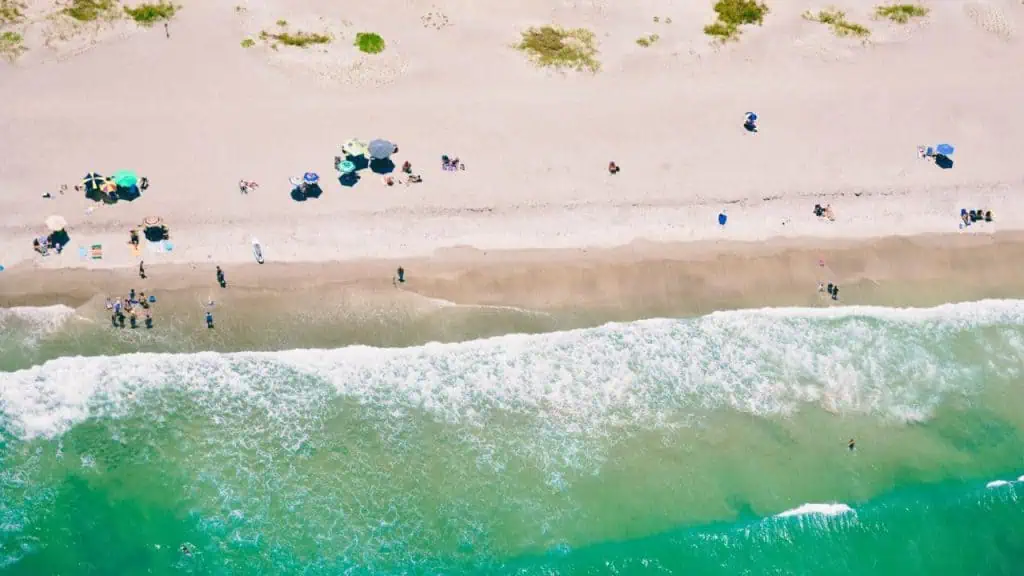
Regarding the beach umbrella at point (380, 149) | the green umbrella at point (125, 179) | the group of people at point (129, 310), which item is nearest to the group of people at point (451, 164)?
the beach umbrella at point (380, 149)

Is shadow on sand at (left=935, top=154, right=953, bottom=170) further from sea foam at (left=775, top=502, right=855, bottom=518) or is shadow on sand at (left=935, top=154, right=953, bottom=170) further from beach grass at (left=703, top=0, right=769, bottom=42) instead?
sea foam at (left=775, top=502, right=855, bottom=518)

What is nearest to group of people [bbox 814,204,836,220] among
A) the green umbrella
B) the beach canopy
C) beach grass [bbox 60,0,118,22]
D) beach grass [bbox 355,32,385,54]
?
the beach canopy

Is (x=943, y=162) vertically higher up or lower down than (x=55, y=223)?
higher up

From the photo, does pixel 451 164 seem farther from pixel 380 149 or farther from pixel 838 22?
pixel 838 22

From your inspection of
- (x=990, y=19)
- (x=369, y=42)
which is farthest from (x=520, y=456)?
(x=990, y=19)

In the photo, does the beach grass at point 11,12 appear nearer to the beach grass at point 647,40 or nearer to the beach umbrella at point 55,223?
the beach umbrella at point 55,223

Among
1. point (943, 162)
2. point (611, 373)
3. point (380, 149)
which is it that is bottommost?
point (611, 373)

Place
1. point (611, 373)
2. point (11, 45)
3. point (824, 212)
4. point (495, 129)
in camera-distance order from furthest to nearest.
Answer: point (495, 129), point (824, 212), point (11, 45), point (611, 373)
